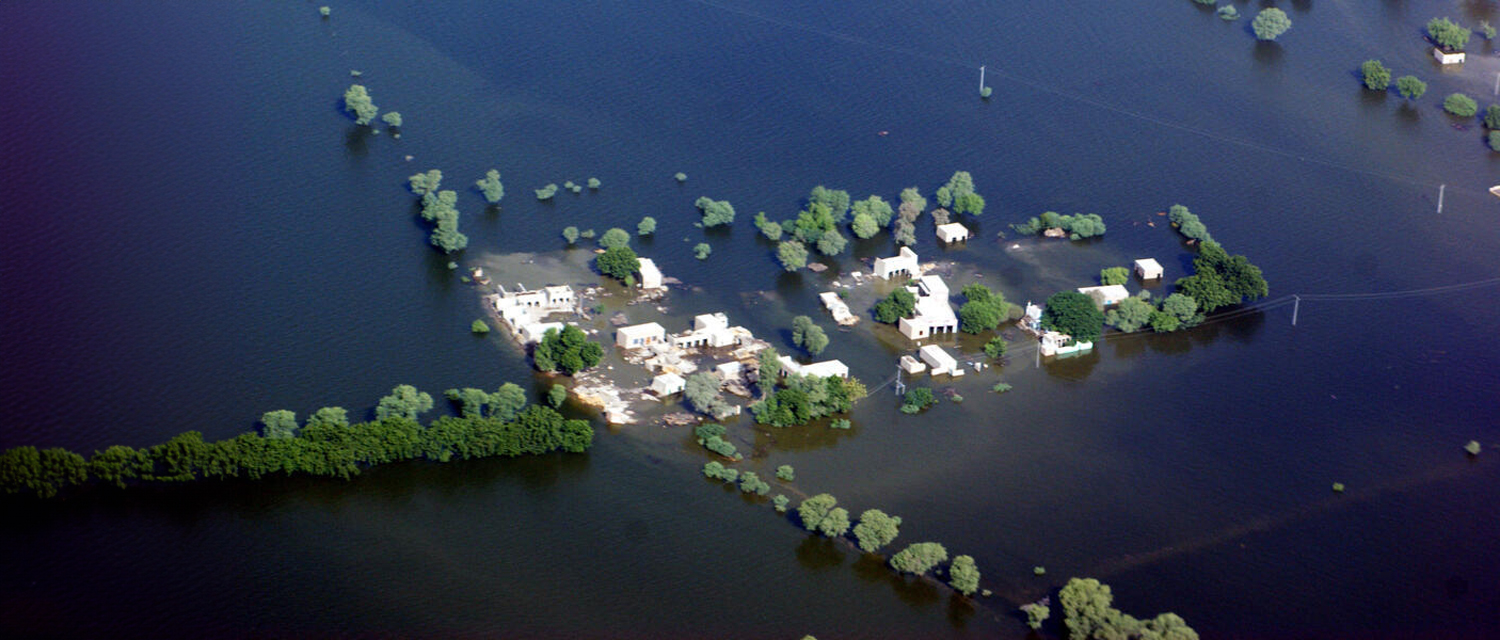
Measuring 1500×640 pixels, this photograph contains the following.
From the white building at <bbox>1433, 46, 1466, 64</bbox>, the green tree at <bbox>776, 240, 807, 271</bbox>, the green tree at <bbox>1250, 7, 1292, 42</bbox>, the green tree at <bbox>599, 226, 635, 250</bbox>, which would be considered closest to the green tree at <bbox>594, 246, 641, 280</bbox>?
→ the green tree at <bbox>599, 226, 635, 250</bbox>

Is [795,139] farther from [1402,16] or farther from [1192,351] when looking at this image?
[1402,16]

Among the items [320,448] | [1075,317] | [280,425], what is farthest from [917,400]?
[280,425]

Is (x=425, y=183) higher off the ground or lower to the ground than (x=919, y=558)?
higher

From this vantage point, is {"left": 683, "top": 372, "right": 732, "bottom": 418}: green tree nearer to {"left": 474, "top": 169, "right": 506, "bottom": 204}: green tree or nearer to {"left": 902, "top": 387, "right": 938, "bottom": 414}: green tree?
{"left": 902, "top": 387, "right": 938, "bottom": 414}: green tree

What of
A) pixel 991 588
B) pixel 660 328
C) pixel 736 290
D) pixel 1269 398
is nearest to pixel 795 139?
pixel 736 290

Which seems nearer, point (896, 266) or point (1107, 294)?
point (1107, 294)

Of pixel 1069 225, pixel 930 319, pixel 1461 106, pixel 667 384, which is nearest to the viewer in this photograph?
pixel 667 384

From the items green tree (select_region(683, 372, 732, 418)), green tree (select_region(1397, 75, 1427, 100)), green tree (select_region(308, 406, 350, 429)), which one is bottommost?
green tree (select_region(308, 406, 350, 429))

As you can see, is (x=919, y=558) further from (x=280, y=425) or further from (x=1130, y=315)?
(x=280, y=425)
